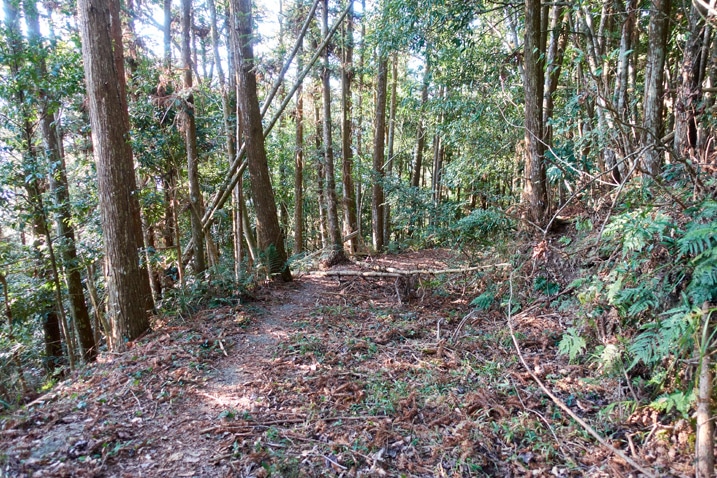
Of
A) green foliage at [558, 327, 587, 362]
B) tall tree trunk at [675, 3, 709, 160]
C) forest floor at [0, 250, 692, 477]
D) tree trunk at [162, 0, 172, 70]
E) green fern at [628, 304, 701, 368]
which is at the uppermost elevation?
tree trunk at [162, 0, 172, 70]

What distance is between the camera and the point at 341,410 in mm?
3580

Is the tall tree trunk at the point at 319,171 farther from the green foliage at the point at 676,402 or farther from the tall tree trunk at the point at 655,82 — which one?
the green foliage at the point at 676,402

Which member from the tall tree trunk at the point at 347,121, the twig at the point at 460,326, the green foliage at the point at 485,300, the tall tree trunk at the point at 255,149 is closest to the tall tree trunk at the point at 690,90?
the green foliage at the point at 485,300

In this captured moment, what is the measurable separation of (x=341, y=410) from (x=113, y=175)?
4.71m

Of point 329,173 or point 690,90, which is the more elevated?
point 690,90

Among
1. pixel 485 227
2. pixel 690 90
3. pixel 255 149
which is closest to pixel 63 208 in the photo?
pixel 255 149

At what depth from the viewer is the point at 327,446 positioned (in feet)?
10.2

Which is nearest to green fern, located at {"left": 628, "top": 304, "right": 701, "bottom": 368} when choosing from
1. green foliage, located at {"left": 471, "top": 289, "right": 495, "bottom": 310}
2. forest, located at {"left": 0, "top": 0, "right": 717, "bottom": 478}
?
forest, located at {"left": 0, "top": 0, "right": 717, "bottom": 478}

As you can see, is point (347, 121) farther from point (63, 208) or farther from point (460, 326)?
Answer: point (460, 326)

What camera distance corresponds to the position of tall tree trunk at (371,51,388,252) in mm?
11078

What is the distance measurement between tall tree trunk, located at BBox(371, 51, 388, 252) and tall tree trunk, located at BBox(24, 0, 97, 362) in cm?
748

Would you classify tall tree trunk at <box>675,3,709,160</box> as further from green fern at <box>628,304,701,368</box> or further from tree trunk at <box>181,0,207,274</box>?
tree trunk at <box>181,0,207,274</box>

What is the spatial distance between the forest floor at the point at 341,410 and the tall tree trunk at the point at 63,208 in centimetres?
426

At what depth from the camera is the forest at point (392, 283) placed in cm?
294
